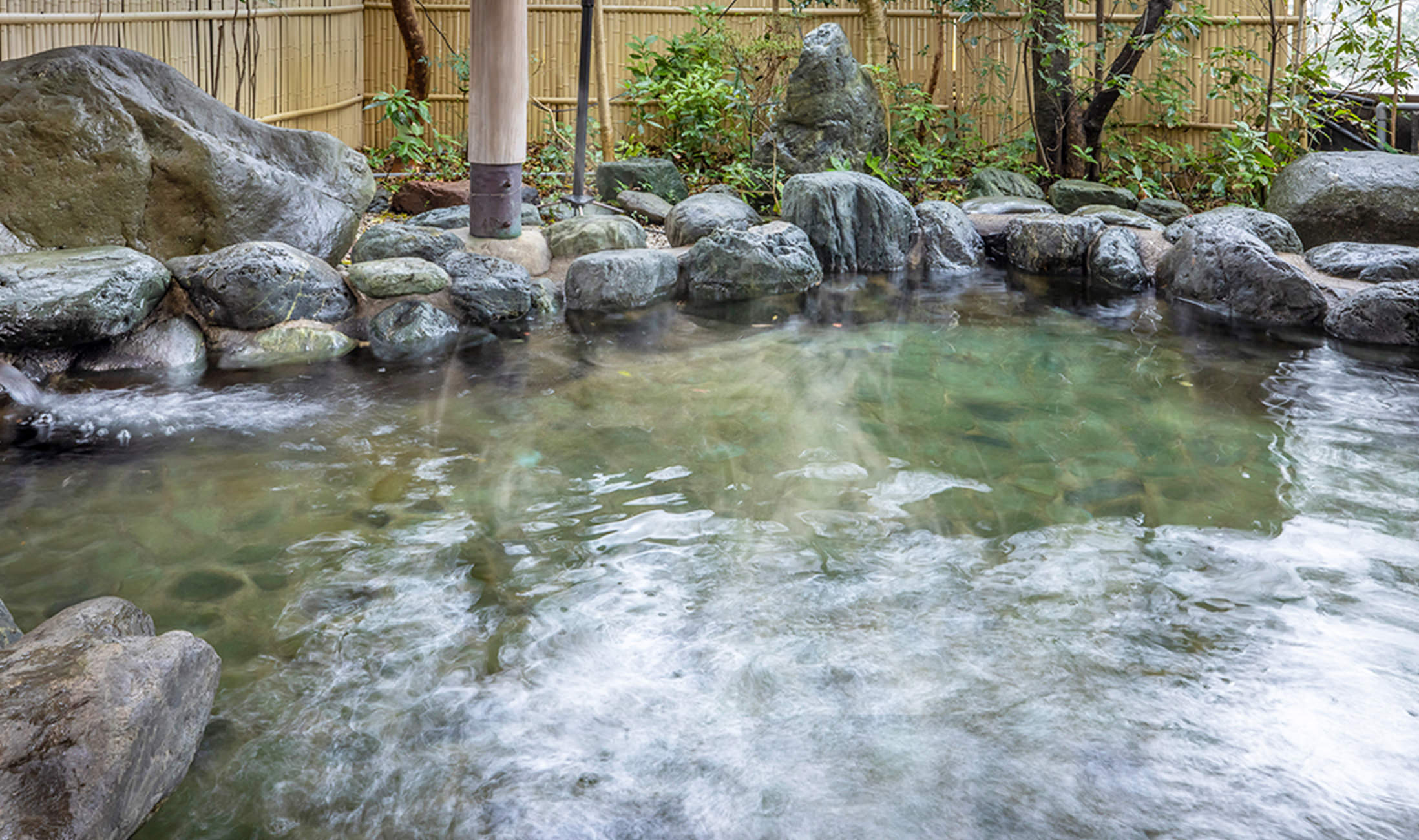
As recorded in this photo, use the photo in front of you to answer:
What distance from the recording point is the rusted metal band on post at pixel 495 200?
628 cm

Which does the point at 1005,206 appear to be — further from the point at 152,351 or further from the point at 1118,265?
the point at 152,351

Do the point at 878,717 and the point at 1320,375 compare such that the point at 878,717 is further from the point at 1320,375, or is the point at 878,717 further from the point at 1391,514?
the point at 1320,375

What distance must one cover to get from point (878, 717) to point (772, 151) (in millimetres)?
7186

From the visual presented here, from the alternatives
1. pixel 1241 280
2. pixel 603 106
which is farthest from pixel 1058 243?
pixel 603 106

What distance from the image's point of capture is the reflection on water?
2188mm

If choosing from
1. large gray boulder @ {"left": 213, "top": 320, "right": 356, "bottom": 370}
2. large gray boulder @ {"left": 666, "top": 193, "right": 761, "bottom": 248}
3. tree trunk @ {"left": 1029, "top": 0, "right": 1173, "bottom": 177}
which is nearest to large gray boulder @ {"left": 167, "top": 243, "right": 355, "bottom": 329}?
large gray boulder @ {"left": 213, "top": 320, "right": 356, "bottom": 370}

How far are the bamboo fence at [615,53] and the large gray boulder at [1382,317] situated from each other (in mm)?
3441

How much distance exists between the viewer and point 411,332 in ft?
17.8

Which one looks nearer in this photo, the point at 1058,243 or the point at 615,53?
the point at 1058,243

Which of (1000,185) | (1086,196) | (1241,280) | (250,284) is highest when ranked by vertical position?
(1000,185)

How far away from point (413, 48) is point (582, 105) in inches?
132

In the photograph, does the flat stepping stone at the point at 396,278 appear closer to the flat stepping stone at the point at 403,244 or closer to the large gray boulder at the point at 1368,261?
the flat stepping stone at the point at 403,244

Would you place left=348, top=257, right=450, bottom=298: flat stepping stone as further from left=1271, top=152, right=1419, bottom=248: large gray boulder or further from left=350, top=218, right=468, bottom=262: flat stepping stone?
left=1271, top=152, right=1419, bottom=248: large gray boulder

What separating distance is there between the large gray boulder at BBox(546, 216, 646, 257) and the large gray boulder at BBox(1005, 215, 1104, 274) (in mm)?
2964
